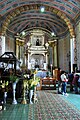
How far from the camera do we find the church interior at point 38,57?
7.59 meters

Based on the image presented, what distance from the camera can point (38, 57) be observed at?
28750 millimetres

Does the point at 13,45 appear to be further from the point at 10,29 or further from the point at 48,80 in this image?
the point at 48,80

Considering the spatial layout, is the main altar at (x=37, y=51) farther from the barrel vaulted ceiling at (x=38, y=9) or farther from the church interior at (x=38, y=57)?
the barrel vaulted ceiling at (x=38, y=9)

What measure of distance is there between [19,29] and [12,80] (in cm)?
1598

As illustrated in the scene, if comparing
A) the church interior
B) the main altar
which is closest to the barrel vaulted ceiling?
the church interior

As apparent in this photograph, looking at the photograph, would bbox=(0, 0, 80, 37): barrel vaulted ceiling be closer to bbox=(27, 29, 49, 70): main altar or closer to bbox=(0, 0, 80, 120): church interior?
bbox=(0, 0, 80, 120): church interior

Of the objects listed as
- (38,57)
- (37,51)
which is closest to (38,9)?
(37,51)

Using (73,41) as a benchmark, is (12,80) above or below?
below

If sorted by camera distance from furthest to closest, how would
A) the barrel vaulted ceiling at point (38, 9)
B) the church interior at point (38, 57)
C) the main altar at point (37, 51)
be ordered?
the main altar at point (37, 51) < the barrel vaulted ceiling at point (38, 9) < the church interior at point (38, 57)

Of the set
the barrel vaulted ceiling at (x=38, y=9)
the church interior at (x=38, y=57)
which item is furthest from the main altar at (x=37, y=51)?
the barrel vaulted ceiling at (x=38, y=9)

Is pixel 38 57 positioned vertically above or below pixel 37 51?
below

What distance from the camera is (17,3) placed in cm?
1609

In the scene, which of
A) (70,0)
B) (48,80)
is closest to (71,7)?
(70,0)

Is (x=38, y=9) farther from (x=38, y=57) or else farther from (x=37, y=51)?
(x=38, y=57)
